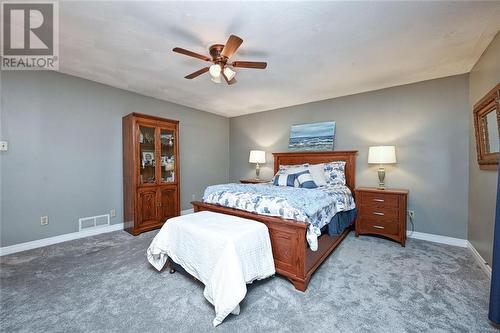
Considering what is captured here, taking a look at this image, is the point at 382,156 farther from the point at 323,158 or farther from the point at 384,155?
the point at 323,158

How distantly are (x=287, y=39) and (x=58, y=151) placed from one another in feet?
11.3

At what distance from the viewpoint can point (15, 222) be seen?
2.72 meters

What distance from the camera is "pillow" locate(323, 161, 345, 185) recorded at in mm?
3656

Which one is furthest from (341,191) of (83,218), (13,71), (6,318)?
(13,71)

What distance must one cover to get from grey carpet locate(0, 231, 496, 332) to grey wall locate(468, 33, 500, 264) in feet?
1.08

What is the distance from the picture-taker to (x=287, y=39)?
2174 millimetres

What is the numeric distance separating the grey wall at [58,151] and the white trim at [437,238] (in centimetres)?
482

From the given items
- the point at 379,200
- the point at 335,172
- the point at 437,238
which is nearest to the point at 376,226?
the point at 379,200

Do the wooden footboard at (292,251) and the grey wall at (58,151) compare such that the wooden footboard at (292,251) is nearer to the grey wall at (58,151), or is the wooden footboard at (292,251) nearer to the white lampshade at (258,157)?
the white lampshade at (258,157)

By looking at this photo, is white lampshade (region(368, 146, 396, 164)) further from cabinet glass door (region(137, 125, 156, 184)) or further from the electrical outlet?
the electrical outlet

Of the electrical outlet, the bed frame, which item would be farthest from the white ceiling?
the electrical outlet

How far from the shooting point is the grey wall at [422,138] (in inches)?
117

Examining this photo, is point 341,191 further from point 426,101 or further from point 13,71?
point 13,71

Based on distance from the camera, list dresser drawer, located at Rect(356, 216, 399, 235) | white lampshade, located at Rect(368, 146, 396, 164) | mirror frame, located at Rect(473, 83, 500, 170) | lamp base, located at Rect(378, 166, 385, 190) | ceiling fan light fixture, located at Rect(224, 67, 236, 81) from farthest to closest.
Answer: lamp base, located at Rect(378, 166, 385, 190) → white lampshade, located at Rect(368, 146, 396, 164) → dresser drawer, located at Rect(356, 216, 399, 235) → ceiling fan light fixture, located at Rect(224, 67, 236, 81) → mirror frame, located at Rect(473, 83, 500, 170)
